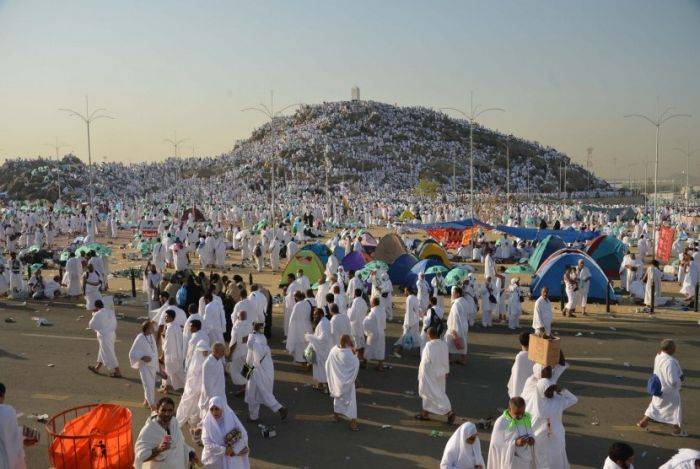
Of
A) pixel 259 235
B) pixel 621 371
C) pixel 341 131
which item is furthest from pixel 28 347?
pixel 341 131

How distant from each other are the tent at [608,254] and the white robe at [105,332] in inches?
556

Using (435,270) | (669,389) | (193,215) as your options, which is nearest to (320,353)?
(669,389)

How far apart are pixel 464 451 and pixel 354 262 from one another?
11.9 m

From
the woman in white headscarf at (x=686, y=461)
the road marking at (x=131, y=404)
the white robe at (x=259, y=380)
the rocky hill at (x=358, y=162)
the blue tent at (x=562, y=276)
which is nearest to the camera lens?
the woman in white headscarf at (x=686, y=461)

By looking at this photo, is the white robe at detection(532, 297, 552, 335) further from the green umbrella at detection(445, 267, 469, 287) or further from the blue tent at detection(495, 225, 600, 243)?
the blue tent at detection(495, 225, 600, 243)

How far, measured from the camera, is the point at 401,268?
54.1 feet

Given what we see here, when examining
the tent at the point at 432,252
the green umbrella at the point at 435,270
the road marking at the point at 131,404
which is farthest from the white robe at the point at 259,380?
the tent at the point at 432,252

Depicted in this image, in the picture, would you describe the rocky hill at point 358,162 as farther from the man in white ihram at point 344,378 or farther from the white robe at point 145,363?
the man in white ihram at point 344,378

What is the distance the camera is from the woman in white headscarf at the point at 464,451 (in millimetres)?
5016

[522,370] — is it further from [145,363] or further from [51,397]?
[51,397]

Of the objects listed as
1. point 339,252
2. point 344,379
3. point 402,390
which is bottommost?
point 402,390

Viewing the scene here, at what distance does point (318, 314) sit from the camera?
28.6 ft

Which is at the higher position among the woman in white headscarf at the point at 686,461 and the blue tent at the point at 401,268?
the blue tent at the point at 401,268

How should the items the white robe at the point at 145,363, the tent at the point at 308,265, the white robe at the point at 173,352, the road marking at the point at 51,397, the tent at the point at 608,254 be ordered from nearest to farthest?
the white robe at the point at 145,363, the road marking at the point at 51,397, the white robe at the point at 173,352, the tent at the point at 308,265, the tent at the point at 608,254
